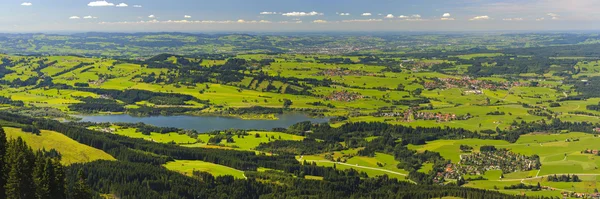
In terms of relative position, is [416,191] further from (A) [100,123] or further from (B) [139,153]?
(A) [100,123]

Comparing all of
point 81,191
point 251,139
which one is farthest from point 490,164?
point 81,191

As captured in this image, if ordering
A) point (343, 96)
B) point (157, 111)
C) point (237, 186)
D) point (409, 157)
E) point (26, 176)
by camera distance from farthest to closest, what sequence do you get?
1. point (343, 96)
2. point (157, 111)
3. point (409, 157)
4. point (237, 186)
5. point (26, 176)

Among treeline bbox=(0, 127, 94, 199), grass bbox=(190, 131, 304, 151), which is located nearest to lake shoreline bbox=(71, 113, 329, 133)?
grass bbox=(190, 131, 304, 151)

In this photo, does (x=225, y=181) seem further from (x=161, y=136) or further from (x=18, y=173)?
(x=161, y=136)

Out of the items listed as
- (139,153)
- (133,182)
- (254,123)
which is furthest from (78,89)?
(133,182)

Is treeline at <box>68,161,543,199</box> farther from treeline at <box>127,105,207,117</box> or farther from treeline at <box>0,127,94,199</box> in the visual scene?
treeline at <box>127,105,207,117</box>

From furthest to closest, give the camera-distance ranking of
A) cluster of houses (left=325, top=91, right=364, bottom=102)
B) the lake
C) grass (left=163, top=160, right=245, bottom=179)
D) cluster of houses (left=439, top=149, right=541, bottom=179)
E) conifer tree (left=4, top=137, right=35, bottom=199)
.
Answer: cluster of houses (left=325, top=91, right=364, bottom=102)
the lake
cluster of houses (left=439, top=149, right=541, bottom=179)
grass (left=163, top=160, right=245, bottom=179)
conifer tree (left=4, top=137, right=35, bottom=199)
